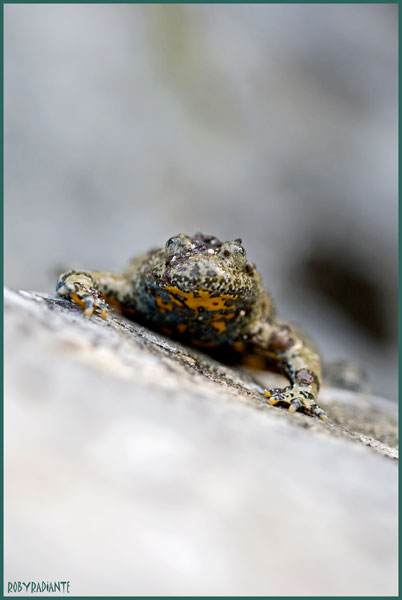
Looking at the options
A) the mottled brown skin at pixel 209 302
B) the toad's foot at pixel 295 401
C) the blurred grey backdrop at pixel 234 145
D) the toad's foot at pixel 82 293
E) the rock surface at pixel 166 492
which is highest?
the blurred grey backdrop at pixel 234 145

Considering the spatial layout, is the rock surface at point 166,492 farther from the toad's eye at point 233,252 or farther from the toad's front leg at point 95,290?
the toad's eye at point 233,252

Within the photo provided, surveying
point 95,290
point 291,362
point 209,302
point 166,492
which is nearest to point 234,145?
point 291,362

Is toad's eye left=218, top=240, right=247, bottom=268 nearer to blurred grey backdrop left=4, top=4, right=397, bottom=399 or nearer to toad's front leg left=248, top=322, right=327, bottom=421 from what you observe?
toad's front leg left=248, top=322, right=327, bottom=421

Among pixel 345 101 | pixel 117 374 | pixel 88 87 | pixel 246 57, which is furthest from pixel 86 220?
pixel 117 374

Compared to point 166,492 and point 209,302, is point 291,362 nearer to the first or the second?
point 209,302

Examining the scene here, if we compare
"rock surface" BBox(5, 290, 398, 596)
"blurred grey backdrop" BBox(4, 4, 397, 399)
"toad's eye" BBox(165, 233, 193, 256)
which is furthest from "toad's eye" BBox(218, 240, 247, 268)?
"blurred grey backdrop" BBox(4, 4, 397, 399)

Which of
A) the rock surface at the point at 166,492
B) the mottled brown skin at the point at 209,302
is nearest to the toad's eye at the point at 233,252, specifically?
the mottled brown skin at the point at 209,302
